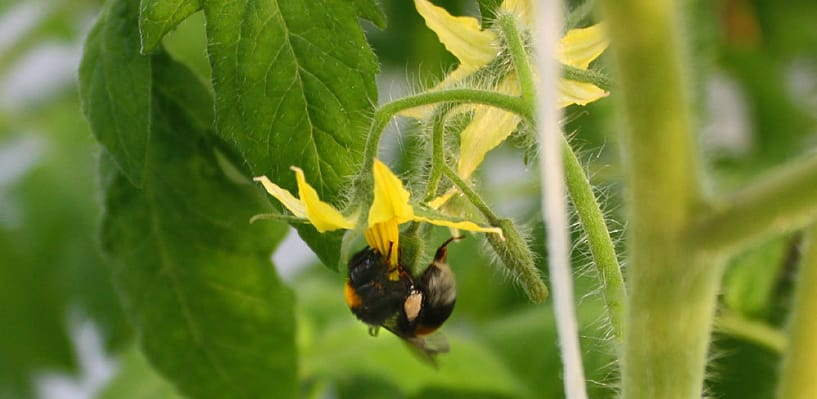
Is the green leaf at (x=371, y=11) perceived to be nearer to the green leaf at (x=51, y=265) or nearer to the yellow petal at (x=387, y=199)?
the yellow petal at (x=387, y=199)

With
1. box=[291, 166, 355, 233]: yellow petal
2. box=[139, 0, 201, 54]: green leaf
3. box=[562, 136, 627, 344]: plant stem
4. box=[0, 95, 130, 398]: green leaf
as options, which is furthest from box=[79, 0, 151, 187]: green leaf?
box=[0, 95, 130, 398]: green leaf

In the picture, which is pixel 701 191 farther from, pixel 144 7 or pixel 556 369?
pixel 556 369

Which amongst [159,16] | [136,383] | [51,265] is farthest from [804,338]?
[51,265]

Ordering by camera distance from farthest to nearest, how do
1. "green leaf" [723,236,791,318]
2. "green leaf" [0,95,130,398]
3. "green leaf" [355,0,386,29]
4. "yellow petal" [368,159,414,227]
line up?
"green leaf" [0,95,130,398] → "green leaf" [723,236,791,318] → "green leaf" [355,0,386,29] → "yellow petal" [368,159,414,227]

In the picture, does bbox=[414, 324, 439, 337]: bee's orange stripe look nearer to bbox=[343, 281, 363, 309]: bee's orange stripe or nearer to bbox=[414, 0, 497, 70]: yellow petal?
bbox=[343, 281, 363, 309]: bee's orange stripe

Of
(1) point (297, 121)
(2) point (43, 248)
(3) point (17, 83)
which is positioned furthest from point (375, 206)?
(3) point (17, 83)
